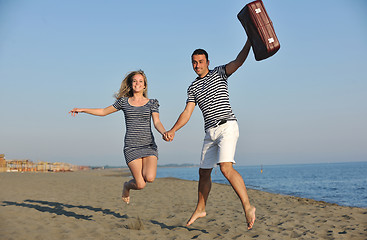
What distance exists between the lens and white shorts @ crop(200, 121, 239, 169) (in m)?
4.12

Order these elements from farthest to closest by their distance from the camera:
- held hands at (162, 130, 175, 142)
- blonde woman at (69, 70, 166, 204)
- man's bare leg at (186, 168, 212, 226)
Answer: blonde woman at (69, 70, 166, 204)
man's bare leg at (186, 168, 212, 226)
held hands at (162, 130, 175, 142)

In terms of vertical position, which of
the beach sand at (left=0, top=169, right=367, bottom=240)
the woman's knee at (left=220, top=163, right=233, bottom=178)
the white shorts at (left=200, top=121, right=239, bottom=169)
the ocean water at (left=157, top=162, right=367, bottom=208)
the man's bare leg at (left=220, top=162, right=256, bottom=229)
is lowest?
the ocean water at (left=157, top=162, right=367, bottom=208)

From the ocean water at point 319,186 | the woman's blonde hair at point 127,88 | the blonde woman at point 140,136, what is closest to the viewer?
the blonde woman at point 140,136

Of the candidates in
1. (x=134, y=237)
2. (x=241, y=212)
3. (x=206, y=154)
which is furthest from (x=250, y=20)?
(x=241, y=212)

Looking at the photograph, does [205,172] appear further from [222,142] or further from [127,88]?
[127,88]

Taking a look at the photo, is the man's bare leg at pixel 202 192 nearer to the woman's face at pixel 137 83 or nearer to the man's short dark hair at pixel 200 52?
the man's short dark hair at pixel 200 52

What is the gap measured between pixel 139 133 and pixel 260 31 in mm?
2615

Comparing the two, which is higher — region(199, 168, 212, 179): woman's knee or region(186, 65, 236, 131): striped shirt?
region(186, 65, 236, 131): striped shirt

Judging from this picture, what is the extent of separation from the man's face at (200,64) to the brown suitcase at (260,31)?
78 centimetres

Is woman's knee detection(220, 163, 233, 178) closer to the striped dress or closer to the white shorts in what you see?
the white shorts

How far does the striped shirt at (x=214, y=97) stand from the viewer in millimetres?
4215

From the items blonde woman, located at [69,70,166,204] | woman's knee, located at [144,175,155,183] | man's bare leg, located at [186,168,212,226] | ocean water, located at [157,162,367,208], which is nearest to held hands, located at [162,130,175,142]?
blonde woman, located at [69,70,166,204]

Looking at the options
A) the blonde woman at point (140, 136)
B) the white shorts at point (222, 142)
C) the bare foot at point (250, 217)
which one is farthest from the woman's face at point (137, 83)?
the bare foot at point (250, 217)

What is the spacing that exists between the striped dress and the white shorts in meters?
1.32
